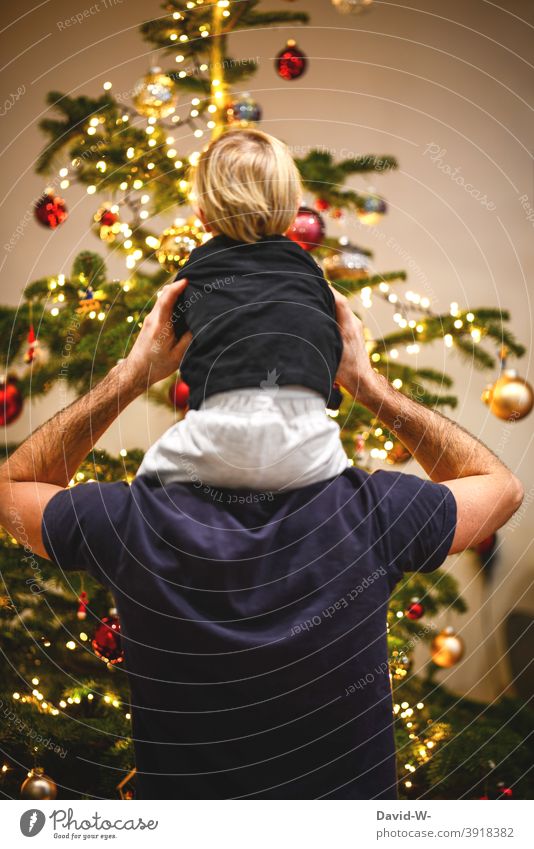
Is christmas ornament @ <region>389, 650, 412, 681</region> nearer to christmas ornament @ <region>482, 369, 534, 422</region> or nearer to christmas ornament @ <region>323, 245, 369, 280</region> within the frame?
christmas ornament @ <region>482, 369, 534, 422</region>

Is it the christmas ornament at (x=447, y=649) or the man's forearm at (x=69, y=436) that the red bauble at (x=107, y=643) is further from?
the christmas ornament at (x=447, y=649)

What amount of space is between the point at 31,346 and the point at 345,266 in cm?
64

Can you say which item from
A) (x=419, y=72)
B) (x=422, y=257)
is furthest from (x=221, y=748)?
(x=419, y=72)

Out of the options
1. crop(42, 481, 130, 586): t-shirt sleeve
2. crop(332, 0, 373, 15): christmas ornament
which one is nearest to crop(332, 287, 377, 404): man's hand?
crop(42, 481, 130, 586): t-shirt sleeve

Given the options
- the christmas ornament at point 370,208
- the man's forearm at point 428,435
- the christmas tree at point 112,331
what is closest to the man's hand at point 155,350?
the man's forearm at point 428,435

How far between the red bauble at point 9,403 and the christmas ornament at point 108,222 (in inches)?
13.5

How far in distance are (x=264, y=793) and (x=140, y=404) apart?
1533 millimetres

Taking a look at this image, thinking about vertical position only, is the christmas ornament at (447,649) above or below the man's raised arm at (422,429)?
below

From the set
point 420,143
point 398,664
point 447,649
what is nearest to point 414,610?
point 398,664

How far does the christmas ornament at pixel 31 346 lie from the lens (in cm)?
146

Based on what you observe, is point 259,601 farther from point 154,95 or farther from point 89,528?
point 154,95

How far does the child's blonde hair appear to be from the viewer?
2.81 feet

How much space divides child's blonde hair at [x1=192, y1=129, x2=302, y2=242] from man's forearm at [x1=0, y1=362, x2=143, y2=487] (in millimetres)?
250
